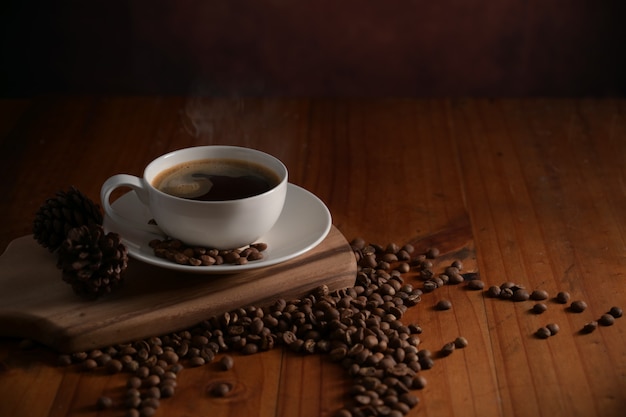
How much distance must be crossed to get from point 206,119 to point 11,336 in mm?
948

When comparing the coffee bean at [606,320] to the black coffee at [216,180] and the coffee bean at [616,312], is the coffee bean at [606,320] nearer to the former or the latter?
the coffee bean at [616,312]

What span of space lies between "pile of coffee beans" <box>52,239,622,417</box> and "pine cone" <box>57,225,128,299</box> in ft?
0.30

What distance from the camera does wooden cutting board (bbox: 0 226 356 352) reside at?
129 centimetres

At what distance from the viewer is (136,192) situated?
142 cm

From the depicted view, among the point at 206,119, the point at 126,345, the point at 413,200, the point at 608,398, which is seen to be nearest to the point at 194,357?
the point at 126,345

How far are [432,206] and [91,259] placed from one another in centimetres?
73

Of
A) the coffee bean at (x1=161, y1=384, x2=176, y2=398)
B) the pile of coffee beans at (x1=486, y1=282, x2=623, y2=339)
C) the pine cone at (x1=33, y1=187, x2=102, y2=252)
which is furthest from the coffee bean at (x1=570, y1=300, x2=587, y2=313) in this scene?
the pine cone at (x1=33, y1=187, x2=102, y2=252)

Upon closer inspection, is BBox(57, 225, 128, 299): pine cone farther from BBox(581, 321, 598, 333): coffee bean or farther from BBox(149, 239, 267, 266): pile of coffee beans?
BBox(581, 321, 598, 333): coffee bean

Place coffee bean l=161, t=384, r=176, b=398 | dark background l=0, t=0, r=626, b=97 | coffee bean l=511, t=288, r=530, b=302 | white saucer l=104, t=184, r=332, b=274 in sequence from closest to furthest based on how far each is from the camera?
coffee bean l=161, t=384, r=176, b=398, white saucer l=104, t=184, r=332, b=274, coffee bean l=511, t=288, r=530, b=302, dark background l=0, t=0, r=626, b=97

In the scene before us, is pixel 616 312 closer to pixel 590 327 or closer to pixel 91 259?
pixel 590 327

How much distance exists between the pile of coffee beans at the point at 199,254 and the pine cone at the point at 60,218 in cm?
11

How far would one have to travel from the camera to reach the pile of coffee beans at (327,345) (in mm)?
1218

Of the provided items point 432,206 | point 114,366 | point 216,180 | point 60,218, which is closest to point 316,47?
point 432,206

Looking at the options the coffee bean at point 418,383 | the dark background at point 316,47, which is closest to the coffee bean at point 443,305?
the coffee bean at point 418,383
